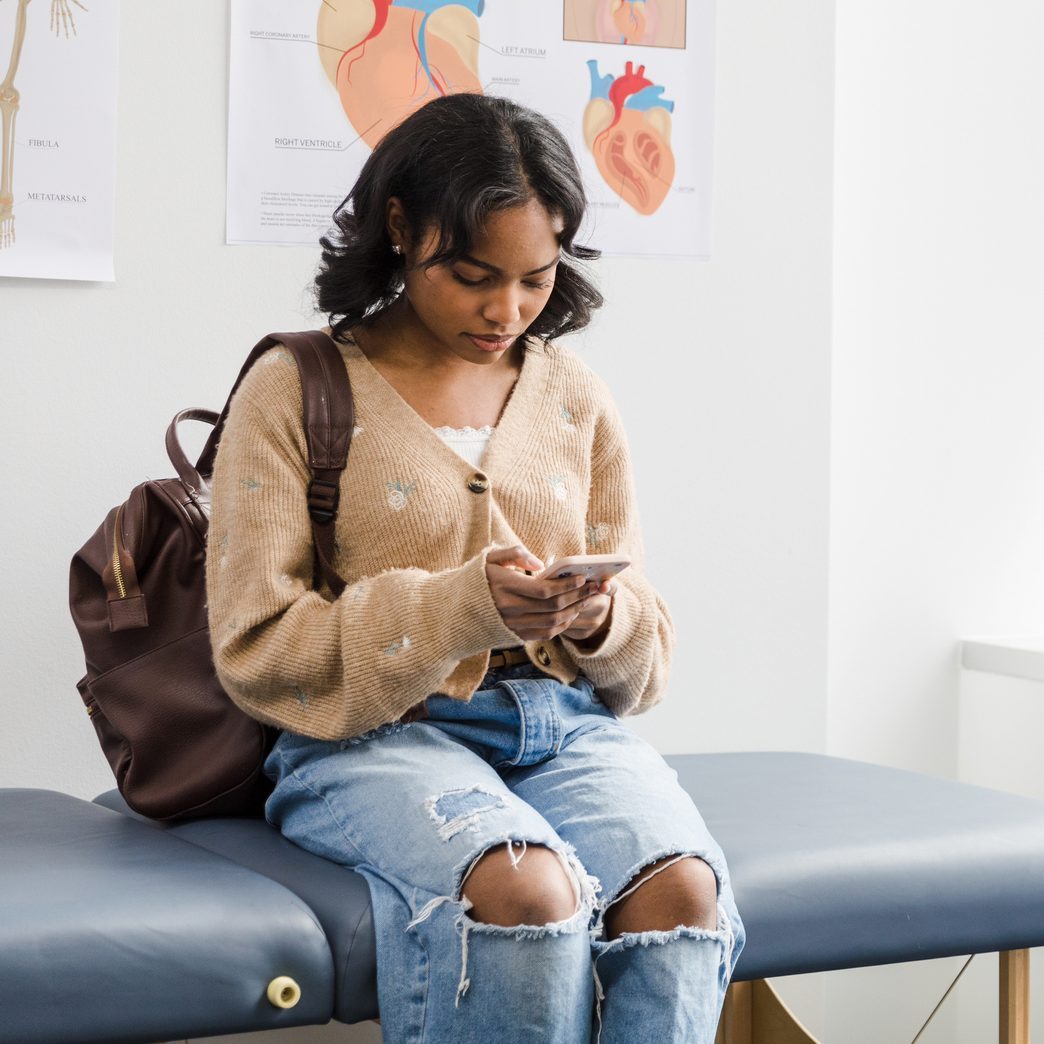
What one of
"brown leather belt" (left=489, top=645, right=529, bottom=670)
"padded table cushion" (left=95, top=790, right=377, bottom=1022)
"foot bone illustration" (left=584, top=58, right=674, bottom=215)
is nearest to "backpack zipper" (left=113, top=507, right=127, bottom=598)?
"padded table cushion" (left=95, top=790, right=377, bottom=1022)

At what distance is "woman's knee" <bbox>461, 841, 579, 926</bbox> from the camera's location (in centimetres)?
104

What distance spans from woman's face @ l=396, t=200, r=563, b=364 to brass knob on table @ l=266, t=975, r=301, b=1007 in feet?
1.86

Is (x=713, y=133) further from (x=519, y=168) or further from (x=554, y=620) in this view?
(x=554, y=620)

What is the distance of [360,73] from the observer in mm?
1741

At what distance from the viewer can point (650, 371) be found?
74.5 inches

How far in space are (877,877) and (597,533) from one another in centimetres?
41

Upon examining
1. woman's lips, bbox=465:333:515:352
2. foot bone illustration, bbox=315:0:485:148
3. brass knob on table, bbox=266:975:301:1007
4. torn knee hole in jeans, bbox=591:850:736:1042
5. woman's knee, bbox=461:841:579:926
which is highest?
foot bone illustration, bbox=315:0:485:148

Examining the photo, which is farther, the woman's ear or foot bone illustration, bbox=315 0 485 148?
foot bone illustration, bbox=315 0 485 148

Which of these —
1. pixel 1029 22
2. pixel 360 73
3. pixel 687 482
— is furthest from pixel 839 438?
pixel 360 73

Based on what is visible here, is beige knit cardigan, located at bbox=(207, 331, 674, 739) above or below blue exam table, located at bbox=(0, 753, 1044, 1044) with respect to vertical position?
above

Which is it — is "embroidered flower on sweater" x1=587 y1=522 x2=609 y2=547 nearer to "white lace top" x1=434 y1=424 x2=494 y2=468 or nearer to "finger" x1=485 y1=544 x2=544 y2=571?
"white lace top" x1=434 y1=424 x2=494 y2=468

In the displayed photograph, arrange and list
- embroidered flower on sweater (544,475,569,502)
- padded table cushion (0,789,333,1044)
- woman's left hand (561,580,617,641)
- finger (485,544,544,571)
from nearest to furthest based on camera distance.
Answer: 1. padded table cushion (0,789,333,1044)
2. finger (485,544,544,571)
3. woman's left hand (561,580,617,641)
4. embroidered flower on sweater (544,475,569,502)

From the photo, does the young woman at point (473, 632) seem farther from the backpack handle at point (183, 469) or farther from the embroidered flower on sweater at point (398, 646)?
the backpack handle at point (183, 469)

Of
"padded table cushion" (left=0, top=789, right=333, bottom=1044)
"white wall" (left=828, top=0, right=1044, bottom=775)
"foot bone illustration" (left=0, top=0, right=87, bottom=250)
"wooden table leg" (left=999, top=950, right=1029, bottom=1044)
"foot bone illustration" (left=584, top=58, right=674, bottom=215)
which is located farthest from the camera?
"white wall" (left=828, top=0, right=1044, bottom=775)
